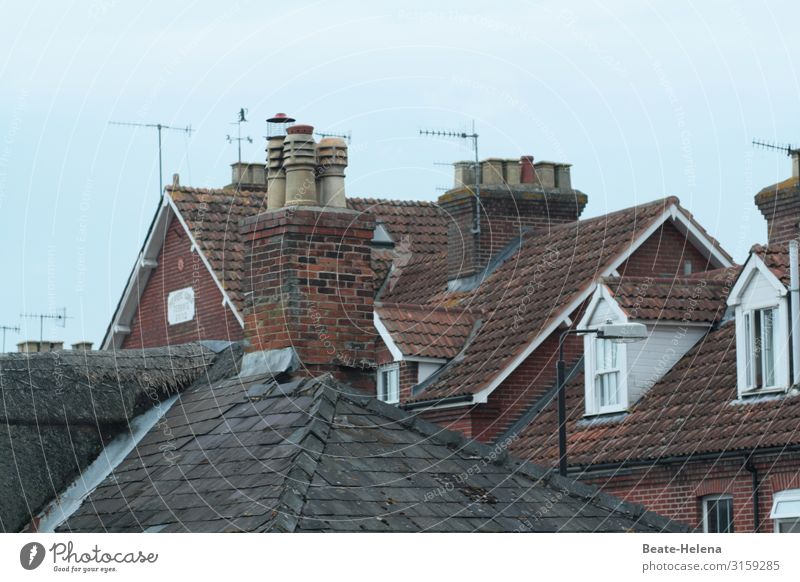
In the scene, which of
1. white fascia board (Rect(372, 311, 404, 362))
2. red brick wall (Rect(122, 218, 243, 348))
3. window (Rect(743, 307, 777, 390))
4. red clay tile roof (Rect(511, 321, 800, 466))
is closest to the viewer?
red clay tile roof (Rect(511, 321, 800, 466))

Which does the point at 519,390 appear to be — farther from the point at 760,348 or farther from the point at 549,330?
the point at 760,348

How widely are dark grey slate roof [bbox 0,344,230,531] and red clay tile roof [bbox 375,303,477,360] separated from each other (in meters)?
13.2

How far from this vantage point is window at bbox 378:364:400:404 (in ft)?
109

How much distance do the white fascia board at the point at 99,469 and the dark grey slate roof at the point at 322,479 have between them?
16cm

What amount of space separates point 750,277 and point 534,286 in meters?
6.71

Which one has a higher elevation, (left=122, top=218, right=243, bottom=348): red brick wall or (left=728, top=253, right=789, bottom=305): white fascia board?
(left=122, top=218, right=243, bottom=348): red brick wall

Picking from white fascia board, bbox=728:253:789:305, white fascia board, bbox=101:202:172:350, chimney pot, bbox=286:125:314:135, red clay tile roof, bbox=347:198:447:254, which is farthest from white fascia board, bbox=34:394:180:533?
white fascia board, bbox=101:202:172:350

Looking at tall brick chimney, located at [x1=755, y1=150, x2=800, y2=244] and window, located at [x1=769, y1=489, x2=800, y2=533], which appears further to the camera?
tall brick chimney, located at [x1=755, y1=150, x2=800, y2=244]

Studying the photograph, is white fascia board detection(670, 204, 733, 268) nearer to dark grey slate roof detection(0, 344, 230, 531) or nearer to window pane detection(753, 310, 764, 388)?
window pane detection(753, 310, 764, 388)

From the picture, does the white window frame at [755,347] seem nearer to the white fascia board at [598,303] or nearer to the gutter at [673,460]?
the gutter at [673,460]

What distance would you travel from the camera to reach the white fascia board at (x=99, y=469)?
17969 millimetres

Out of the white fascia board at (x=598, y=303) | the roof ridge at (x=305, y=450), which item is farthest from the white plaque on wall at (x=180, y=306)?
the roof ridge at (x=305, y=450)
